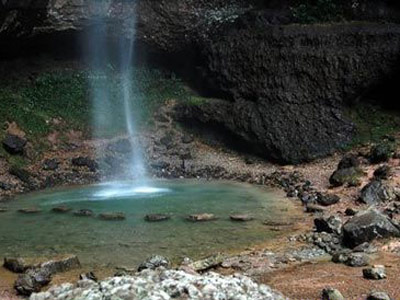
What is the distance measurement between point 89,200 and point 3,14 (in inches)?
442

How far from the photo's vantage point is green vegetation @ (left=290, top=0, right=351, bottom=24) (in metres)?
31.1

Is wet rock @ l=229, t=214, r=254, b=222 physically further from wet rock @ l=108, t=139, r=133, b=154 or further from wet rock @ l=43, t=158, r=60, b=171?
wet rock @ l=108, t=139, r=133, b=154

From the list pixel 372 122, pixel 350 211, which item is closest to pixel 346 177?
pixel 350 211

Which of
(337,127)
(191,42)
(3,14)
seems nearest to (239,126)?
(337,127)

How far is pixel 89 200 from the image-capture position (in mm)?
21219

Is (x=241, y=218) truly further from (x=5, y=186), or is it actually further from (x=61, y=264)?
(x=5, y=186)

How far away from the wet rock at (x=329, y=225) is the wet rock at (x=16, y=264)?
8.07m

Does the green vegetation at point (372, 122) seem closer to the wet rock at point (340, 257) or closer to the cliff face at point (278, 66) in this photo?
the cliff face at point (278, 66)

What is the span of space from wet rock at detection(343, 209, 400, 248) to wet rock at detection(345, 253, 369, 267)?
4.50 ft

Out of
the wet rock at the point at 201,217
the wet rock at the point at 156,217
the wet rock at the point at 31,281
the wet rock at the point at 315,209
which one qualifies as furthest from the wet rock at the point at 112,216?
the wet rock at the point at 315,209

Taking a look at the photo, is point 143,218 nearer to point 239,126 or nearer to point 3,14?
point 239,126

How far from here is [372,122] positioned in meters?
28.3

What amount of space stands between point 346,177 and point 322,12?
12983 mm

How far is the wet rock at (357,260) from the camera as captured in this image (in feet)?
42.1
